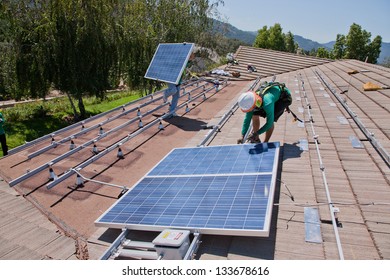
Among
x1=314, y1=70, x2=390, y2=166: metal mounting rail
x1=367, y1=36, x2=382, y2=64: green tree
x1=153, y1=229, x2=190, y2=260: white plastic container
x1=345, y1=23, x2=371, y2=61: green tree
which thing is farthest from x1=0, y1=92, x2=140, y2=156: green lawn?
x1=367, y1=36, x2=382, y2=64: green tree

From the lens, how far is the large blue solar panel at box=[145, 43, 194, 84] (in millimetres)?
13922

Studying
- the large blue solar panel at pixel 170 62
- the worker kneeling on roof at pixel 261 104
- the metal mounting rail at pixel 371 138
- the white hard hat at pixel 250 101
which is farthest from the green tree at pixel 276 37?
the white hard hat at pixel 250 101

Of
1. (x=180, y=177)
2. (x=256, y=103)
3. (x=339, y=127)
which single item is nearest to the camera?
(x=180, y=177)

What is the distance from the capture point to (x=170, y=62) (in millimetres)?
14742

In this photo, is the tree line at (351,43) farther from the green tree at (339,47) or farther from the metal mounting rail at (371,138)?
the metal mounting rail at (371,138)

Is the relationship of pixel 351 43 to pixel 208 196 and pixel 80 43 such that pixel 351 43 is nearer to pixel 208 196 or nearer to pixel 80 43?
pixel 80 43

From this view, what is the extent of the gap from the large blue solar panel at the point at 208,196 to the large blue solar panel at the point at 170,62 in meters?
8.06

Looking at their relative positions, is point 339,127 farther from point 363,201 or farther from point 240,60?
point 240,60

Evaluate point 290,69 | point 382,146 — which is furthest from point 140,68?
point 382,146

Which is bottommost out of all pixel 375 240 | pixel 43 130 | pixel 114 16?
pixel 43 130

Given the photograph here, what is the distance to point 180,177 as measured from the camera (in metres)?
5.86

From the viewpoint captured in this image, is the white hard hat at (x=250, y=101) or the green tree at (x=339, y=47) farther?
the green tree at (x=339, y=47)

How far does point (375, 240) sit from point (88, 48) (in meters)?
22.5

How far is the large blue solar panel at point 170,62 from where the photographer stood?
13922 millimetres
